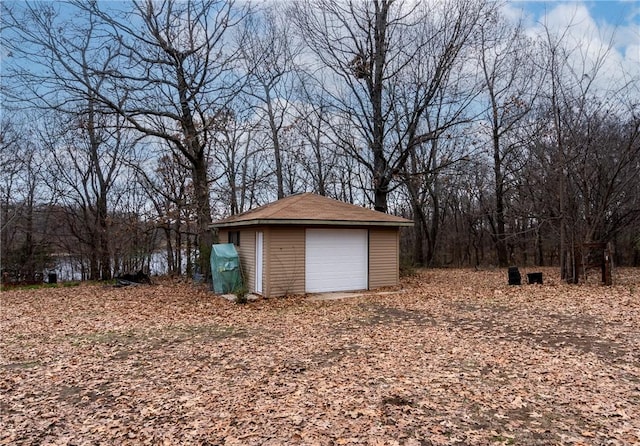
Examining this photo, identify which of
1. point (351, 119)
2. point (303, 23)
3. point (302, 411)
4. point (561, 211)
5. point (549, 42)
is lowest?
point (302, 411)

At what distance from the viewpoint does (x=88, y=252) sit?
57.0ft

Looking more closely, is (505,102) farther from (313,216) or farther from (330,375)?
(330,375)

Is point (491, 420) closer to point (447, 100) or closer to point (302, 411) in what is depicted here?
point (302, 411)

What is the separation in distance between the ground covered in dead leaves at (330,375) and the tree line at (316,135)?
219 inches

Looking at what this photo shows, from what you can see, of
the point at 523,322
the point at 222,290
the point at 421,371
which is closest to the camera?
the point at 421,371

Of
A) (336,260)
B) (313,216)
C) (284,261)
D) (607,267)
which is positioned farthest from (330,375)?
(607,267)

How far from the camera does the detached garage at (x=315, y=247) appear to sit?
990 centimetres

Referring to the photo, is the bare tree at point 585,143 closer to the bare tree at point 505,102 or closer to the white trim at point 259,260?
the bare tree at point 505,102

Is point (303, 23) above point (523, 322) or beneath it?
above

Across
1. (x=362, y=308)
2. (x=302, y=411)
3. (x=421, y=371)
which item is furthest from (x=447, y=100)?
(x=302, y=411)

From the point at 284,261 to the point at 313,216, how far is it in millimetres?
1356

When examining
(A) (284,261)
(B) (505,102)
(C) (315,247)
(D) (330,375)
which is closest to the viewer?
(D) (330,375)

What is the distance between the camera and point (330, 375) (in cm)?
450

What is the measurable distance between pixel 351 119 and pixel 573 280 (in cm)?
914
